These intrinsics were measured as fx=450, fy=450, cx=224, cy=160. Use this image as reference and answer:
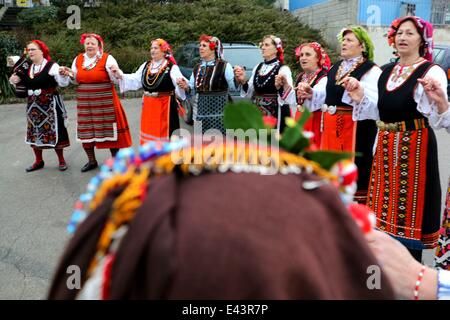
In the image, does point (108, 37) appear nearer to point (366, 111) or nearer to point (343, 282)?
point (366, 111)

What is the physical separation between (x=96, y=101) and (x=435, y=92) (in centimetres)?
386

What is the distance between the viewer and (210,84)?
201 inches

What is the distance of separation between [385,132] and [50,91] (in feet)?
12.8

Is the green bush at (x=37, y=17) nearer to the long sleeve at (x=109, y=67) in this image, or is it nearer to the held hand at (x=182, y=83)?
the long sleeve at (x=109, y=67)

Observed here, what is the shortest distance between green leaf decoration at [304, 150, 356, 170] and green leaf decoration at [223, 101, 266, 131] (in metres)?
0.11

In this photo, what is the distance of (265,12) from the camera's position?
17766 millimetres

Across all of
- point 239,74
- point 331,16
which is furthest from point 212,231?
point 331,16

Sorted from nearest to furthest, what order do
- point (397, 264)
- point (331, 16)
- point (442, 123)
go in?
point (397, 264) < point (442, 123) < point (331, 16)

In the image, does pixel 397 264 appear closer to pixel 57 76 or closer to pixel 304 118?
pixel 304 118

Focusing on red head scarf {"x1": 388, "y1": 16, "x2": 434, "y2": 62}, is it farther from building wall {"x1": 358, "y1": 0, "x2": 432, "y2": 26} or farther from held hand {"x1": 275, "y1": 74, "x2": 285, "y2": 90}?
building wall {"x1": 358, "y1": 0, "x2": 432, "y2": 26}

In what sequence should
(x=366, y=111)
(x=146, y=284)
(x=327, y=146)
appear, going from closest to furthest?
(x=146, y=284) → (x=366, y=111) → (x=327, y=146)

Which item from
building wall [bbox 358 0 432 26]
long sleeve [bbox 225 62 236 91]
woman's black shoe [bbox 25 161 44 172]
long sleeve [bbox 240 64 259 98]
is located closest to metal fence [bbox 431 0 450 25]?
building wall [bbox 358 0 432 26]

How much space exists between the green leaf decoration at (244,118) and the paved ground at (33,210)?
2.31 metres
